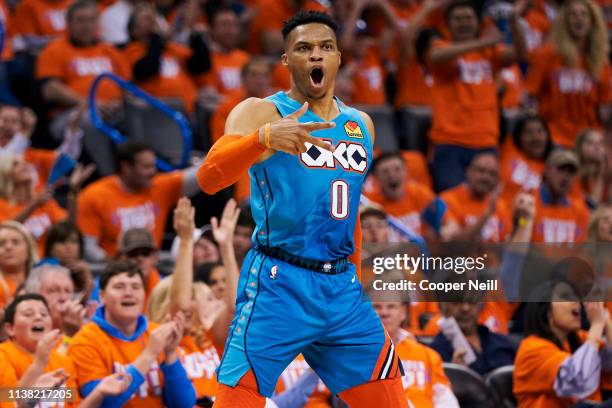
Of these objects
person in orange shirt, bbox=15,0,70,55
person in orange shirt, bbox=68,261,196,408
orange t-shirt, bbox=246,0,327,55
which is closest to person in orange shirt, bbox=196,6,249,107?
orange t-shirt, bbox=246,0,327,55

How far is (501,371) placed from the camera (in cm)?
674

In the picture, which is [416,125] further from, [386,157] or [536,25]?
[536,25]

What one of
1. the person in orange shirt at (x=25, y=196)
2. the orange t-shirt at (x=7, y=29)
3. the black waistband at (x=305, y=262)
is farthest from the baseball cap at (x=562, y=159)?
the black waistband at (x=305, y=262)

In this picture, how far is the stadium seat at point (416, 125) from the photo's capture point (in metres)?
10.5

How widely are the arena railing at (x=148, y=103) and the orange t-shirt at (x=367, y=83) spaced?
5.96ft

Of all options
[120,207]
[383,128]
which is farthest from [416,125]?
[120,207]

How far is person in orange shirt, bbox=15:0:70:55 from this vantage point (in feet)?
33.8

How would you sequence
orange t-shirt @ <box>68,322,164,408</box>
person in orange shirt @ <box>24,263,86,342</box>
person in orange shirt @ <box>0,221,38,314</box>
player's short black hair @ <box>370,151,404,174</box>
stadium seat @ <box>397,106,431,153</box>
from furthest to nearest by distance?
stadium seat @ <box>397,106,431,153</box>, player's short black hair @ <box>370,151,404,174</box>, person in orange shirt @ <box>0,221,38,314</box>, person in orange shirt @ <box>24,263,86,342</box>, orange t-shirt @ <box>68,322,164,408</box>

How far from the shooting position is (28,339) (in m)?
5.96

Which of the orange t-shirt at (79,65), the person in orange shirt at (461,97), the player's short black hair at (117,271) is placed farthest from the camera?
the person in orange shirt at (461,97)

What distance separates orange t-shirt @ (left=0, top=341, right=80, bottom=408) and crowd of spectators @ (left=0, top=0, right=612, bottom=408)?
0.04 feet

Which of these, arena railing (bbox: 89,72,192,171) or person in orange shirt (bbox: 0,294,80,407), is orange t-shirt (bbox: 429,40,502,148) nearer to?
arena railing (bbox: 89,72,192,171)

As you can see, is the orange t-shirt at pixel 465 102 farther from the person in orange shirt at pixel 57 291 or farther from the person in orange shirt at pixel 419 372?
the person in orange shirt at pixel 57 291

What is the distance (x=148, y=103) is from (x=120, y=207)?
1.26 metres
